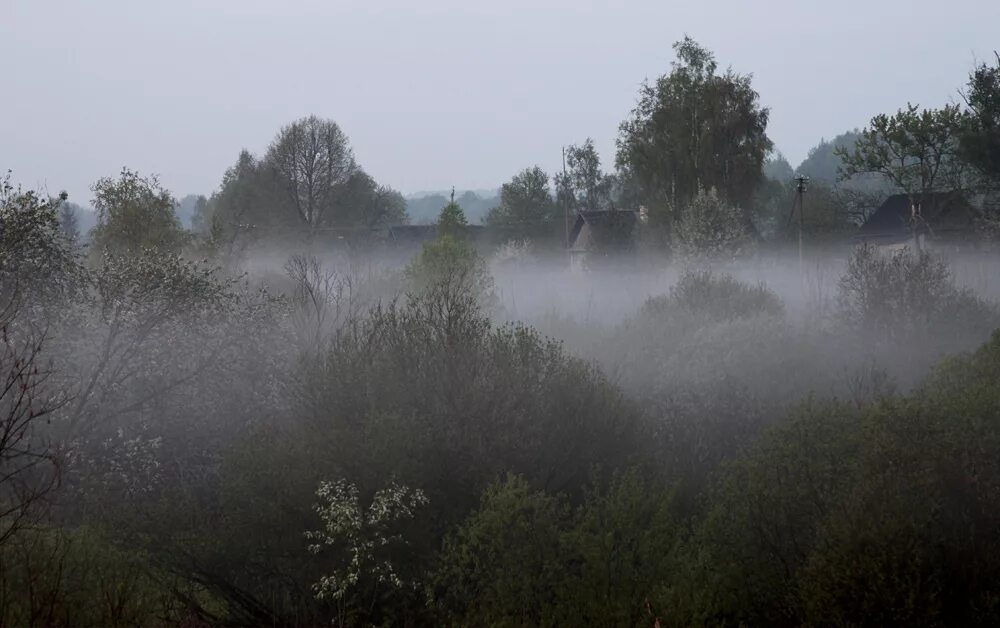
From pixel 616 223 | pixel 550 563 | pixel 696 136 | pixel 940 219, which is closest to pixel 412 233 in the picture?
pixel 616 223

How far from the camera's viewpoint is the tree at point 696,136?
2098 inches

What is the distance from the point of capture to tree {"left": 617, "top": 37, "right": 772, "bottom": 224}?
175 ft

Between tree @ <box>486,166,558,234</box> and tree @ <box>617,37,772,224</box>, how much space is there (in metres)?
31.0

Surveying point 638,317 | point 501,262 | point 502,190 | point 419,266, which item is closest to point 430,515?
point 638,317

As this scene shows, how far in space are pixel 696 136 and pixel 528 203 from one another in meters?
33.5

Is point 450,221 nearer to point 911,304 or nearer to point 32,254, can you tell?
point 911,304

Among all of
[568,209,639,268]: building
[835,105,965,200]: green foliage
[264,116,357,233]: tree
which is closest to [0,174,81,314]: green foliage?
[835,105,965,200]: green foliage

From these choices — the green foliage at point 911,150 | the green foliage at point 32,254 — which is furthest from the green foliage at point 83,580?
the green foliage at point 911,150

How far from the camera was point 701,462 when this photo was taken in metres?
23.8

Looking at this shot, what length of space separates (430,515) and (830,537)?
6.24 metres

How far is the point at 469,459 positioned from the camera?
18625mm

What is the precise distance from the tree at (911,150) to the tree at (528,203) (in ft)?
140

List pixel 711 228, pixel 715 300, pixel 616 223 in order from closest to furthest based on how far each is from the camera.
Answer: pixel 715 300
pixel 711 228
pixel 616 223

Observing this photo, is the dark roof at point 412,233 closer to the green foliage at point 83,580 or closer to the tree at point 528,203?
the tree at point 528,203
